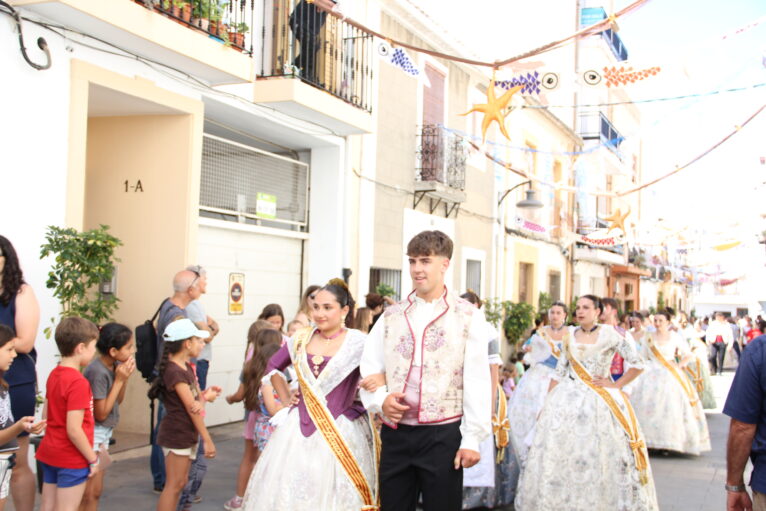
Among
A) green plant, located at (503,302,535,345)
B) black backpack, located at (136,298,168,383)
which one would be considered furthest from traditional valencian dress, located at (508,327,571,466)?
green plant, located at (503,302,535,345)

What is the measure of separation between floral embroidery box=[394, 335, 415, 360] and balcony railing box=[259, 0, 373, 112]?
6025 millimetres

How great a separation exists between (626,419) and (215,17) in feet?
17.9

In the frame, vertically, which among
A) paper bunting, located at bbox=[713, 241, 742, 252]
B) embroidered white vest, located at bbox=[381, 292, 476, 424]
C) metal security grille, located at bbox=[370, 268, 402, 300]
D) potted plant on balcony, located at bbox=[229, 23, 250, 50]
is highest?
potted plant on balcony, located at bbox=[229, 23, 250, 50]

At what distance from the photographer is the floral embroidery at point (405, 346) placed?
3691mm

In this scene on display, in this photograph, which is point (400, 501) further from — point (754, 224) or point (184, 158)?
point (754, 224)

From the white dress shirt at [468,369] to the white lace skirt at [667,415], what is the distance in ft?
19.7

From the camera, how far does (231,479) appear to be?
6906 millimetres

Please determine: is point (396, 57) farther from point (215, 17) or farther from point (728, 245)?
point (728, 245)

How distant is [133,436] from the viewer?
7906 millimetres

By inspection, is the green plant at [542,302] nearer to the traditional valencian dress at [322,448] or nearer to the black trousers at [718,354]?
the black trousers at [718,354]

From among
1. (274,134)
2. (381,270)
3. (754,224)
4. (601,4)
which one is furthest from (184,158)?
(601,4)

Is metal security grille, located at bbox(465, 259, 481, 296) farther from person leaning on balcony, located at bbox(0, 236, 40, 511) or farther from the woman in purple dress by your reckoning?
person leaning on balcony, located at bbox(0, 236, 40, 511)

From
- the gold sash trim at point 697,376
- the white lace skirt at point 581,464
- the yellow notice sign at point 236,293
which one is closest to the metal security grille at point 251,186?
the yellow notice sign at point 236,293

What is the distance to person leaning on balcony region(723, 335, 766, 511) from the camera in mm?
3293
